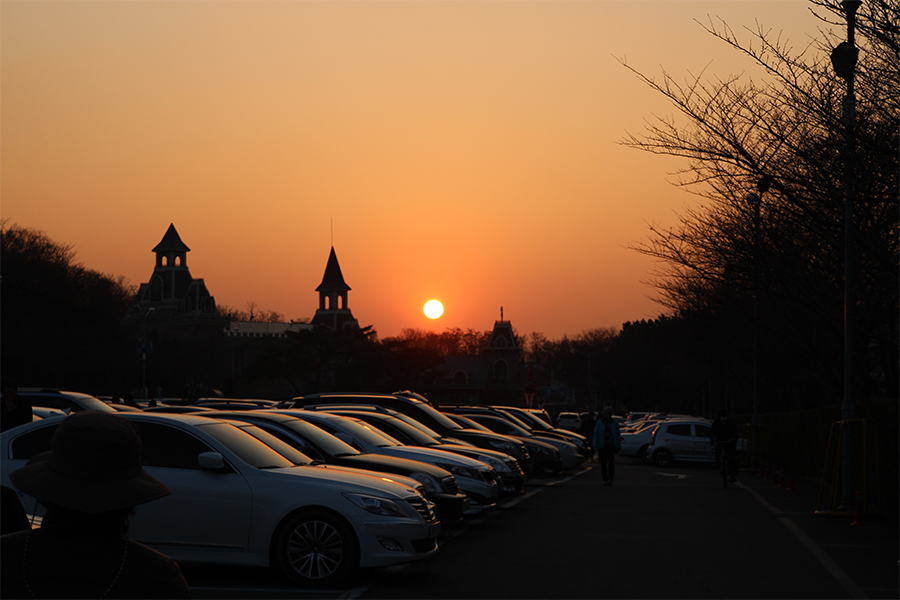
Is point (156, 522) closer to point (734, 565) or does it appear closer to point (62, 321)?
point (734, 565)

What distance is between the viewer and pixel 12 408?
44.8ft

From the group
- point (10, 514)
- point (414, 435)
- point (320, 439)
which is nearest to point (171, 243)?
point (414, 435)

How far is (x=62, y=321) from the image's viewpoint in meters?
70.1


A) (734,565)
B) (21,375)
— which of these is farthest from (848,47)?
(21,375)

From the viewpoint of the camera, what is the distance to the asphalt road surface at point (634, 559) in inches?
354

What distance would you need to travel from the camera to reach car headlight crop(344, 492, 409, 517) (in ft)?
29.9

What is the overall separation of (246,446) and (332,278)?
13451cm

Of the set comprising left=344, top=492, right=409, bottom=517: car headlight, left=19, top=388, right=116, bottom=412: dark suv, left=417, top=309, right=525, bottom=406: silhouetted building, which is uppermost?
left=417, top=309, right=525, bottom=406: silhouetted building

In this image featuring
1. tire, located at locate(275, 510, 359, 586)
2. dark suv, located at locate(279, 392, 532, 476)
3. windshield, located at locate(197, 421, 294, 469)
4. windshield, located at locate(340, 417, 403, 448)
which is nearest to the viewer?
tire, located at locate(275, 510, 359, 586)

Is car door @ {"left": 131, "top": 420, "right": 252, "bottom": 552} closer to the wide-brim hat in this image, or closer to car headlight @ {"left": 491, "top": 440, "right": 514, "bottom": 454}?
the wide-brim hat

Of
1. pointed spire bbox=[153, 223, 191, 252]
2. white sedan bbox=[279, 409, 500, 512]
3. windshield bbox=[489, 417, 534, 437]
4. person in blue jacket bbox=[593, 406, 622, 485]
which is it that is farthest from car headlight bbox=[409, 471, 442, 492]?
pointed spire bbox=[153, 223, 191, 252]

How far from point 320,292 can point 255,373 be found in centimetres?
6195

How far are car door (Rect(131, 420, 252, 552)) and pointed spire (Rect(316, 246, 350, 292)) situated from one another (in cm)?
13369

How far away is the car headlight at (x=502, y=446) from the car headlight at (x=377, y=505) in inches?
453
